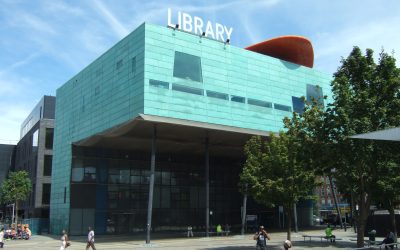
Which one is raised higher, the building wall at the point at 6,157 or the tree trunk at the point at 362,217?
the building wall at the point at 6,157

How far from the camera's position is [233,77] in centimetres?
4662

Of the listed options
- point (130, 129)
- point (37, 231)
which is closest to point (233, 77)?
point (130, 129)

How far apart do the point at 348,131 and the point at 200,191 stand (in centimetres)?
4223

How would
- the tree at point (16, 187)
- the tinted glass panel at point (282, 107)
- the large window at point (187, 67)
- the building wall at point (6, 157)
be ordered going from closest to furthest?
the large window at point (187, 67) → the tinted glass panel at point (282, 107) → the tree at point (16, 187) → the building wall at point (6, 157)

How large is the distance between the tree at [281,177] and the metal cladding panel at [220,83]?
13.8m

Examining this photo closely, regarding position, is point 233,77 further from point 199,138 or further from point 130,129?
point 130,129

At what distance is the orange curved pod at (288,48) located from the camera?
5388cm

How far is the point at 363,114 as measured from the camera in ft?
73.7

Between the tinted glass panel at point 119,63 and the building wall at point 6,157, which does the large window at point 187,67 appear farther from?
the building wall at point 6,157

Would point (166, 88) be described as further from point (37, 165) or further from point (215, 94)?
point (37, 165)

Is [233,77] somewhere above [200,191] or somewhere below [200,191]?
above

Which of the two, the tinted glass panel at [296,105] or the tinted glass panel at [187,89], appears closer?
the tinted glass panel at [187,89]

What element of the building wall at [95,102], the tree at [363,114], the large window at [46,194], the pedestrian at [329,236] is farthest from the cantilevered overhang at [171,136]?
the large window at [46,194]

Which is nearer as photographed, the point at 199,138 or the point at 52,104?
the point at 199,138
